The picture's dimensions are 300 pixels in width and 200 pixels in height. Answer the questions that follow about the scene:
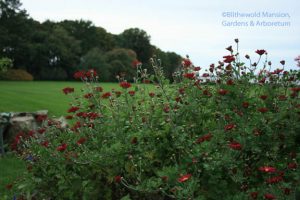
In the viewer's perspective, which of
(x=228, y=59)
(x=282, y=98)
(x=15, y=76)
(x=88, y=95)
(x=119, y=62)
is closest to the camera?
(x=282, y=98)

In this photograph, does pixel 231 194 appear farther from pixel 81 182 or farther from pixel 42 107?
pixel 42 107

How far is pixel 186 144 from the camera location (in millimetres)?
3527

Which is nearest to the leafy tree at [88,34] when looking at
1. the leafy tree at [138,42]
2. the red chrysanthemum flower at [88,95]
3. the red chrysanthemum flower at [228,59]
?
the leafy tree at [138,42]

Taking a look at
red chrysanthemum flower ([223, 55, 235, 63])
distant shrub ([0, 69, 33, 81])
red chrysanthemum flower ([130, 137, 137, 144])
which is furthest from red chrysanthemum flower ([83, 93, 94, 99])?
distant shrub ([0, 69, 33, 81])

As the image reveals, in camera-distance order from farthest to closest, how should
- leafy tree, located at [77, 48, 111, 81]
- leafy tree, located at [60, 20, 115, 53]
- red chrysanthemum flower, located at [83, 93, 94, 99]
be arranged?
leafy tree, located at [60, 20, 115, 53] < leafy tree, located at [77, 48, 111, 81] < red chrysanthemum flower, located at [83, 93, 94, 99]

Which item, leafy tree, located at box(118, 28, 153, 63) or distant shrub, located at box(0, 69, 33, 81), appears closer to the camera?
distant shrub, located at box(0, 69, 33, 81)

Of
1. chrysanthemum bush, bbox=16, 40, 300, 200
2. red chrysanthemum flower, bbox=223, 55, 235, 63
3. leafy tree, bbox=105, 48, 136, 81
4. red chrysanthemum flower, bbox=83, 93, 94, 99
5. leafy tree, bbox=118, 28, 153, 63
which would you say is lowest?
chrysanthemum bush, bbox=16, 40, 300, 200

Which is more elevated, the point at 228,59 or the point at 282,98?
the point at 228,59

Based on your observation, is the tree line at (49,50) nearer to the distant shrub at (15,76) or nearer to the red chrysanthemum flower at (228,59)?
the distant shrub at (15,76)

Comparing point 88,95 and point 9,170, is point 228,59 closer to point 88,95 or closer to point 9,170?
point 88,95

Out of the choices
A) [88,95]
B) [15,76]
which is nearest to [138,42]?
[15,76]

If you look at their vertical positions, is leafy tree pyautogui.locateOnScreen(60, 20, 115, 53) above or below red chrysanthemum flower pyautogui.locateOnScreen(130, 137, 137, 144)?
above

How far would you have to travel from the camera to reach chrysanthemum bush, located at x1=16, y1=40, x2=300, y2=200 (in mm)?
3258

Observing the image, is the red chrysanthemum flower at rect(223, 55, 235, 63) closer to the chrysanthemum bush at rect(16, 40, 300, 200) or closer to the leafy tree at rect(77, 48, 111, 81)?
the chrysanthemum bush at rect(16, 40, 300, 200)
